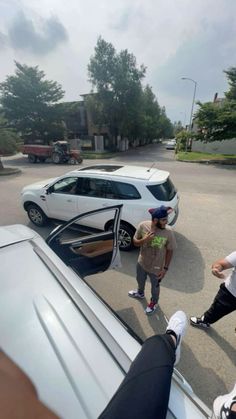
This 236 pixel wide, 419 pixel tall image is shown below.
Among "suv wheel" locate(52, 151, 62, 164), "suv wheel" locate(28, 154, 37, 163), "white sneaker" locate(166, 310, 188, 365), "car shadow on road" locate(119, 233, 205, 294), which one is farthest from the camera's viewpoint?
"suv wheel" locate(28, 154, 37, 163)

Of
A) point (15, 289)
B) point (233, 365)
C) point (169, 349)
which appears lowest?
point (233, 365)

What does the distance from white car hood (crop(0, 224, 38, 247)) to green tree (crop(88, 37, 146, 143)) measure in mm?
29839

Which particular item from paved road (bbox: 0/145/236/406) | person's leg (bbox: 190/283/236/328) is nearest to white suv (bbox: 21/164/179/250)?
paved road (bbox: 0/145/236/406)

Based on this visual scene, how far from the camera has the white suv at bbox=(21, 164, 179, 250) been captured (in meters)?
4.45

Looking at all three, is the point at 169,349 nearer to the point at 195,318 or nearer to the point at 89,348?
the point at 89,348

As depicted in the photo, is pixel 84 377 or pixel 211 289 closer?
pixel 84 377

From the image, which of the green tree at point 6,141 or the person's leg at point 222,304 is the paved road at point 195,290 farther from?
the green tree at point 6,141

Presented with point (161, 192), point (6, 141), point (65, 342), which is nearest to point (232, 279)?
point (65, 342)

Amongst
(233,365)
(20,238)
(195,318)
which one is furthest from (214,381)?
(20,238)

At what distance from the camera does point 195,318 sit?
299 centimetres

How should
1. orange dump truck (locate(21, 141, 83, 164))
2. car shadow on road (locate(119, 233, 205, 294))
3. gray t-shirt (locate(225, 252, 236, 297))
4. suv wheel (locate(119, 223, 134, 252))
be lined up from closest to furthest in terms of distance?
gray t-shirt (locate(225, 252, 236, 297)), car shadow on road (locate(119, 233, 205, 294)), suv wheel (locate(119, 223, 134, 252)), orange dump truck (locate(21, 141, 83, 164))

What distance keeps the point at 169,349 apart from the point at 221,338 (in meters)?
2.03

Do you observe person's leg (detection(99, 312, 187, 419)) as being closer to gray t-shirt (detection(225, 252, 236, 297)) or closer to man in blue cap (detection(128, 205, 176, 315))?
gray t-shirt (detection(225, 252, 236, 297))

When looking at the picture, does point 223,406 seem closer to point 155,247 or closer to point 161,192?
point 155,247
